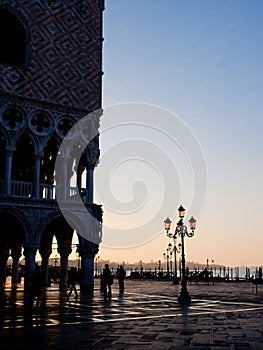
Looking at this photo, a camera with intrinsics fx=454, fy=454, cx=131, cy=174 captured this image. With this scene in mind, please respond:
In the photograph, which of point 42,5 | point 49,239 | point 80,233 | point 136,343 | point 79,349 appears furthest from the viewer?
point 49,239

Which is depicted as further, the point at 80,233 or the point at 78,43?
the point at 78,43

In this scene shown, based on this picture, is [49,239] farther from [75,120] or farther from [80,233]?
[75,120]

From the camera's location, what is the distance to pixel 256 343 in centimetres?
679

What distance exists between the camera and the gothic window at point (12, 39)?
67.6ft

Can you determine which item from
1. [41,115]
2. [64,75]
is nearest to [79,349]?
[41,115]

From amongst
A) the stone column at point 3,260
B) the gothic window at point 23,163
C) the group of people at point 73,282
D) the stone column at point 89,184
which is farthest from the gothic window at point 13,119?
the stone column at point 3,260

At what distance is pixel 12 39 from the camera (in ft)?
69.7

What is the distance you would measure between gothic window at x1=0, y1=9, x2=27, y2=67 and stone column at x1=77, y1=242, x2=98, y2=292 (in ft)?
28.2

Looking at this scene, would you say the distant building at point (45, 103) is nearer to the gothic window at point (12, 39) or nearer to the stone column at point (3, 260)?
the gothic window at point (12, 39)

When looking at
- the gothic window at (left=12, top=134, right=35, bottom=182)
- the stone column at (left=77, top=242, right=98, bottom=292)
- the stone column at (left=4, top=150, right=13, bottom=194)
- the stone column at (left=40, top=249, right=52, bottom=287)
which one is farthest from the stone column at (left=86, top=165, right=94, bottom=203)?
the stone column at (left=40, top=249, right=52, bottom=287)

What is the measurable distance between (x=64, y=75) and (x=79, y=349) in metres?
16.4

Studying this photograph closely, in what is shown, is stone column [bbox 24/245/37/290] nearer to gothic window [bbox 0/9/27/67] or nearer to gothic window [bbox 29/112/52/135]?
gothic window [bbox 29/112/52/135]

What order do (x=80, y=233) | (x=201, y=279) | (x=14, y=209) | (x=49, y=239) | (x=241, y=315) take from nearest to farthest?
(x=241, y=315) → (x=14, y=209) → (x=80, y=233) → (x=49, y=239) → (x=201, y=279)

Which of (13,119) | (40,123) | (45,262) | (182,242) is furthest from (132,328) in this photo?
(45,262)
